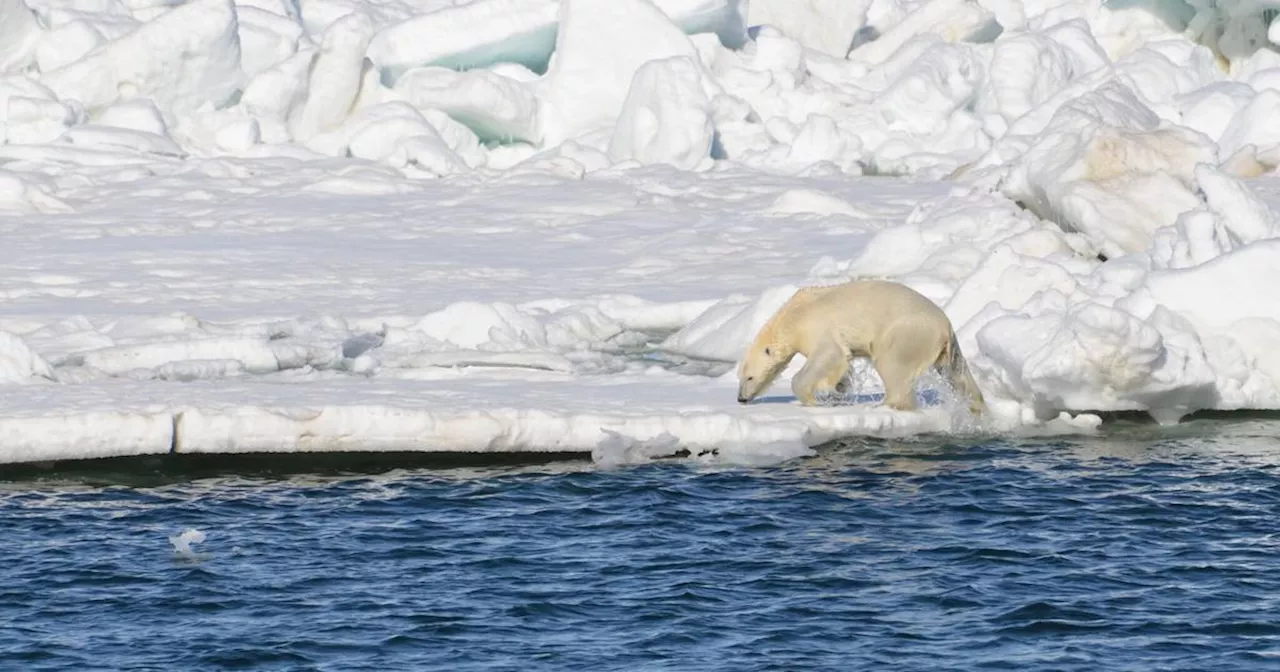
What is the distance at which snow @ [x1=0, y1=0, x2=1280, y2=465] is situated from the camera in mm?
12062

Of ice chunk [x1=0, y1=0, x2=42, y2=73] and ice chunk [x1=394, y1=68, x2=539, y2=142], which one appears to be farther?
ice chunk [x1=0, y1=0, x2=42, y2=73]

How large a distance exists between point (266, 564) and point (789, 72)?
19627 millimetres

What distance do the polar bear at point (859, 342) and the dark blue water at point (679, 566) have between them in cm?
52

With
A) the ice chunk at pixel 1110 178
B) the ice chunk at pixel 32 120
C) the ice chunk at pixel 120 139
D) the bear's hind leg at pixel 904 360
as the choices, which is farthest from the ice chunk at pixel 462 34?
the bear's hind leg at pixel 904 360

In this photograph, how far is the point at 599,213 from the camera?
2184cm

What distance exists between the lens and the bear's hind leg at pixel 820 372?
11.9 m

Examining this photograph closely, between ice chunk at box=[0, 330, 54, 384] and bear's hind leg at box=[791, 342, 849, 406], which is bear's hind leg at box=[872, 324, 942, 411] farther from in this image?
ice chunk at box=[0, 330, 54, 384]

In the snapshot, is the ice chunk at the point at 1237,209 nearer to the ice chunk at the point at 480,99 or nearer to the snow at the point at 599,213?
the snow at the point at 599,213

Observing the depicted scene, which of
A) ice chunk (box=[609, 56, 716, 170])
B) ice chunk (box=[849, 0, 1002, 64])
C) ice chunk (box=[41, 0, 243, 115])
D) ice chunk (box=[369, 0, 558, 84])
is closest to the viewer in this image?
ice chunk (box=[609, 56, 716, 170])

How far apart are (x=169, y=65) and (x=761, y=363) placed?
15.4m

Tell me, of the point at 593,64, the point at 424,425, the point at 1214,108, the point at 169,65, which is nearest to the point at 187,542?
the point at 424,425

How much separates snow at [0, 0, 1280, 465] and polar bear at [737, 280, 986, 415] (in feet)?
0.60

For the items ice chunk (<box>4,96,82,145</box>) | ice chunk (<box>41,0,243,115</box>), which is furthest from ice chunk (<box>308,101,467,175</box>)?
ice chunk (<box>4,96,82,145</box>)

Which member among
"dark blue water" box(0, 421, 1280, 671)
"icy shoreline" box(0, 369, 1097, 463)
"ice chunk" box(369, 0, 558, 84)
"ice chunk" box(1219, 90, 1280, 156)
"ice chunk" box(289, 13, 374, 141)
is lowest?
"dark blue water" box(0, 421, 1280, 671)
